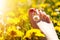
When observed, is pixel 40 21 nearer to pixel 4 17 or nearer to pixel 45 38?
pixel 45 38

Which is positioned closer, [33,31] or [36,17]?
[33,31]

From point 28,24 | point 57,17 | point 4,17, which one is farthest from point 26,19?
point 57,17

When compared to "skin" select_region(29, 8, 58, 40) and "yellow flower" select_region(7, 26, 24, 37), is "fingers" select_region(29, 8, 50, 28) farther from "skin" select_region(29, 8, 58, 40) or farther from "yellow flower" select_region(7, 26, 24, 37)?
"yellow flower" select_region(7, 26, 24, 37)

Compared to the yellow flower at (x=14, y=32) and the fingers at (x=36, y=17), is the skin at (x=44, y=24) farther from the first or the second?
the yellow flower at (x=14, y=32)

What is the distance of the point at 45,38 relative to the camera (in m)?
1.18

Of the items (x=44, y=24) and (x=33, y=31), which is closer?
(x=33, y=31)

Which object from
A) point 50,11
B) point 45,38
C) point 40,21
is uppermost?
point 50,11

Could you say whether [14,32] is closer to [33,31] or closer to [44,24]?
[33,31]

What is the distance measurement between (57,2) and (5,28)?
1.81 feet

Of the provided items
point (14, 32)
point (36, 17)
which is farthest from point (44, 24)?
point (14, 32)

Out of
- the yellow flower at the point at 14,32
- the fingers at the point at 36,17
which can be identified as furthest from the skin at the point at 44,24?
the yellow flower at the point at 14,32

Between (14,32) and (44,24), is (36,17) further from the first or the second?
(14,32)

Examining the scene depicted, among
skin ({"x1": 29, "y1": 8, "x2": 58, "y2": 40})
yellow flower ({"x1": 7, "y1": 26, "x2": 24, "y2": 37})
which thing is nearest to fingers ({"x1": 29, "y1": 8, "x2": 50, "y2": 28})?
skin ({"x1": 29, "y1": 8, "x2": 58, "y2": 40})

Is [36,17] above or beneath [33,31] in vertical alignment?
above
